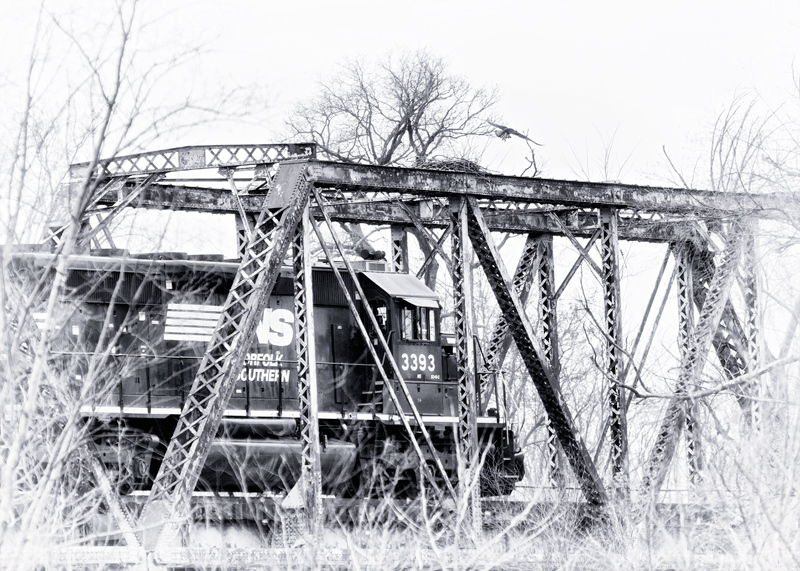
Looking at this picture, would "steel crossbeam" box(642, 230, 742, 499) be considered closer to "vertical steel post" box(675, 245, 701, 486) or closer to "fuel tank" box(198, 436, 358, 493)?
"vertical steel post" box(675, 245, 701, 486)

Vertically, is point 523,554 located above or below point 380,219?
below

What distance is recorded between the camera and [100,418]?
1720 centimetres

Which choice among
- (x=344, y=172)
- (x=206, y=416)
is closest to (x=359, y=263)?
(x=344, y=172)

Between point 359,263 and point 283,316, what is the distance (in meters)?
2.24

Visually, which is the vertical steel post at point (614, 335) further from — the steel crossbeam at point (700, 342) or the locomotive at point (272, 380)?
the locomotive at point (272, 380)

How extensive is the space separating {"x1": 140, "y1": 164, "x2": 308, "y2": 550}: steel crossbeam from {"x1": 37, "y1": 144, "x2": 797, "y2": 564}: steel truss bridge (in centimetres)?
2

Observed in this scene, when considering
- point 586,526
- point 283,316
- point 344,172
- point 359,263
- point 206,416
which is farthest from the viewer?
point 359,263

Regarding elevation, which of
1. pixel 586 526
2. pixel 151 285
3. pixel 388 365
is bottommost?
pixel 586 526

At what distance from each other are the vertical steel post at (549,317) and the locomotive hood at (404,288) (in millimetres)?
2061

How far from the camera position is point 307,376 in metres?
15.8

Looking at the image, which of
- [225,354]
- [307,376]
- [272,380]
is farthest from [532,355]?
[272,380]

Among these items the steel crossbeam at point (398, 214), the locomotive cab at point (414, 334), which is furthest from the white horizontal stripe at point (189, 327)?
the locomotive cab at point (414, 334)

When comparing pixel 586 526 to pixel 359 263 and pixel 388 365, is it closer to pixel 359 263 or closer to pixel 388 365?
pixel 388 365

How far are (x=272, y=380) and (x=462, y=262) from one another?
500cm
